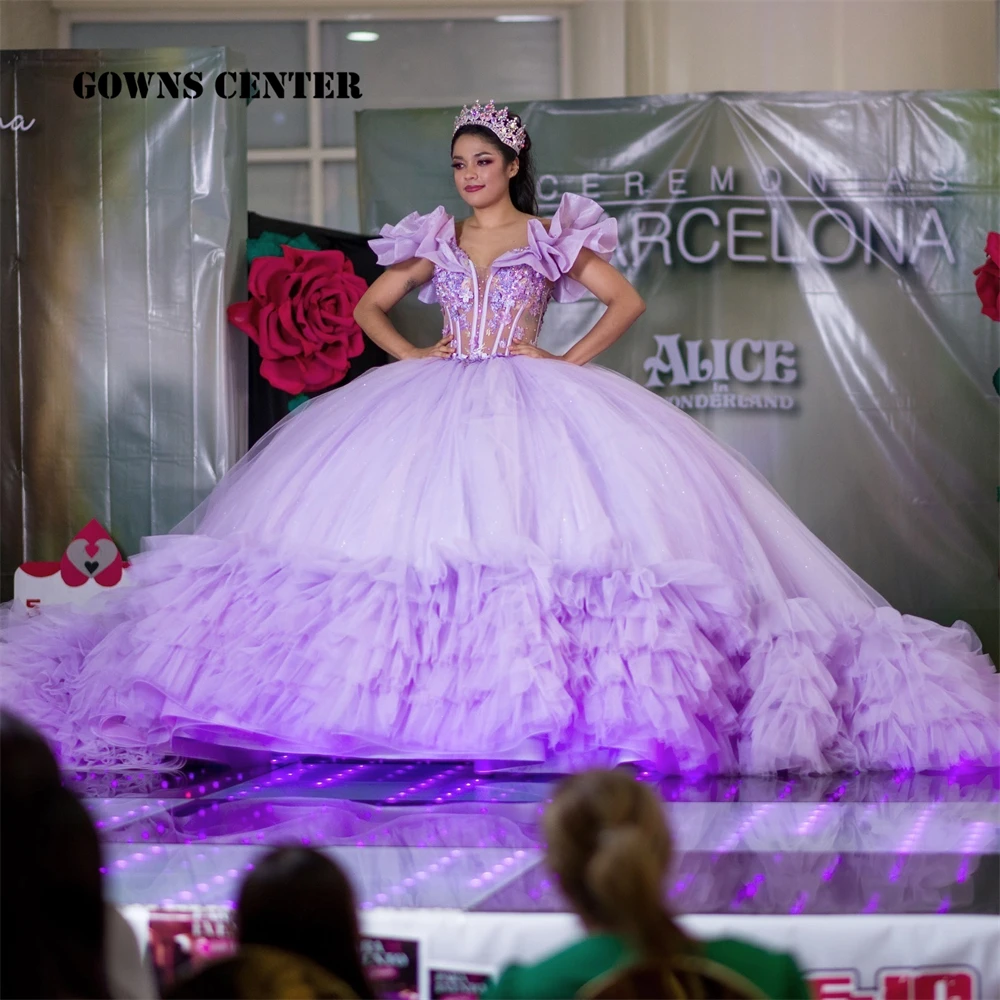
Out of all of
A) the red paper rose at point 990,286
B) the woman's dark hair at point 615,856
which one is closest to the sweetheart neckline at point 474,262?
the red paper rose at point 990,286

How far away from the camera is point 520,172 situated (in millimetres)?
3789

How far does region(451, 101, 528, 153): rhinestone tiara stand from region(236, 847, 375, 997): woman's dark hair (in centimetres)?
277

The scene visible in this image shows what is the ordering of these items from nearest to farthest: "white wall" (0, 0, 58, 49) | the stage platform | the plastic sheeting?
the stage platform → the plastic sheeting → "white wall" (0, 0, 58, 49)

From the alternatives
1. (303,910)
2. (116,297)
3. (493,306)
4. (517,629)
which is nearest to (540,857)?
(517,629)

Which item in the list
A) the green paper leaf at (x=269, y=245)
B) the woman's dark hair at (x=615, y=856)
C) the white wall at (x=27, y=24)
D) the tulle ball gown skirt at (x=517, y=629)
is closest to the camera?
the woman's dark hair at (x=615, y=856)

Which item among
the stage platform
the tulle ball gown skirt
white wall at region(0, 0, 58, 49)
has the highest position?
white wall at region(0, 0, 58, 49)

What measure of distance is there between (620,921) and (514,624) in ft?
5.41

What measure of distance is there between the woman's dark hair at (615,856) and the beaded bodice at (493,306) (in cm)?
244

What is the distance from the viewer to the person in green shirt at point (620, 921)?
1.11m

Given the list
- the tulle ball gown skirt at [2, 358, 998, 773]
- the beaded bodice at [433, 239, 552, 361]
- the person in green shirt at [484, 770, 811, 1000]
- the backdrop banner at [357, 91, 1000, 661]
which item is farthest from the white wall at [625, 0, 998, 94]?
the person in green shirt at [484, 770, 811, 1000]

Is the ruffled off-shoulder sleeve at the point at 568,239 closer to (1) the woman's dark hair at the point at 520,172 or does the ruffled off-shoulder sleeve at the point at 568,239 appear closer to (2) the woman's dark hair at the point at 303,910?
(1) the woman's dark hair at the point at 520,172

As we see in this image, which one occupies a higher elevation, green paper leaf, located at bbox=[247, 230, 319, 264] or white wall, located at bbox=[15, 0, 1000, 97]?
white wall, located at bbox=[15, 0, 1000, 97]

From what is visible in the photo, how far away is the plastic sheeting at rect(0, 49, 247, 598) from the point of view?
13.8ft

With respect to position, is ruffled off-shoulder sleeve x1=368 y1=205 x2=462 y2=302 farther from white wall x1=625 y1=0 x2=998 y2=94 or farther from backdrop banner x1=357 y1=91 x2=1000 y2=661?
white wall x1=625 y1=0 x2=998 y2=94
